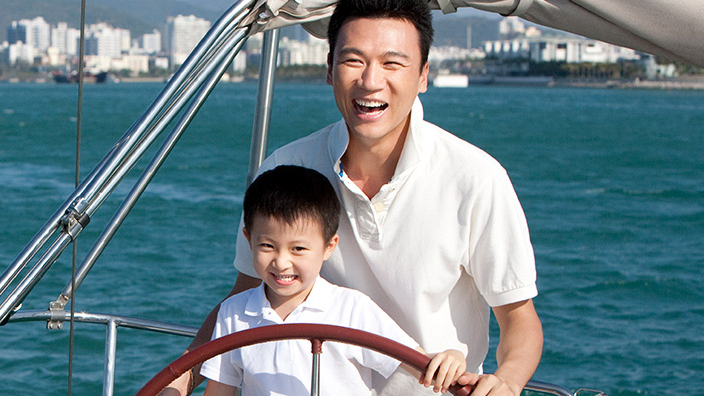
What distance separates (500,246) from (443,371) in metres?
0.45

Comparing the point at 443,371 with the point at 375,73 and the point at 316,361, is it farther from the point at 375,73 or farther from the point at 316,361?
the point at 375,73

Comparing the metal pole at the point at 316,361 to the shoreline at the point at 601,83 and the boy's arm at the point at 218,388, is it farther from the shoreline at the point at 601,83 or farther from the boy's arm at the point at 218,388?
the shoreline at the point at 601,83

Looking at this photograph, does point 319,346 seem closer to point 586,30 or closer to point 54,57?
point 586,30

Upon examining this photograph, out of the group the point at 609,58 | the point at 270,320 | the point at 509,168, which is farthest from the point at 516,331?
the point at 609,58

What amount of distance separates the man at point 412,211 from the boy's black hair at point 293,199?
11 centimetres

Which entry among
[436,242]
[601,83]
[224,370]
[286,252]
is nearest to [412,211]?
[436,242]

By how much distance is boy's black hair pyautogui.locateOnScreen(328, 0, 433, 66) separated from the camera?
2.05m

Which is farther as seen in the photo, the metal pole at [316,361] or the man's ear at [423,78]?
the man's ear at [423,78]

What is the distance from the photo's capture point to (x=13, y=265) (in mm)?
1976

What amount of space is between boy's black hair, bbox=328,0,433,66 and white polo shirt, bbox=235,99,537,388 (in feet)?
0.56

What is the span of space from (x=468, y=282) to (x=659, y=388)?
9338 mm

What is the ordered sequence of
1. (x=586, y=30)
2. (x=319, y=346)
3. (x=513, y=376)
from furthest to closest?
(x=586, y=30), (x=513, y=376), (x=319, y=346)

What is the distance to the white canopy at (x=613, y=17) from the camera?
2.02 meters

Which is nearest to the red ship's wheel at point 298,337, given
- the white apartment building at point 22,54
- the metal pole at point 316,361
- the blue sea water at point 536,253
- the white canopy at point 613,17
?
the metal pole at point 316,361
